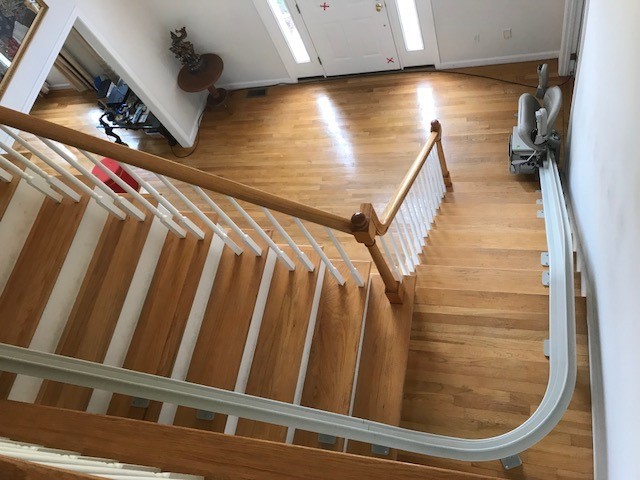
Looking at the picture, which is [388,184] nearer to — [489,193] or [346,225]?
[489,193]

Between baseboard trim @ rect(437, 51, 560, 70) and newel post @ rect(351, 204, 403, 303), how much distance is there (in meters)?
3.30

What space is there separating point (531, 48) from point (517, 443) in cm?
401

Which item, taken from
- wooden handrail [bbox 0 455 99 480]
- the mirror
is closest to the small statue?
the mirror

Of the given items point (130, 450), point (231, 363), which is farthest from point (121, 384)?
point (231, 363)

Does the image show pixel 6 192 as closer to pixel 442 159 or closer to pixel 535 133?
pixel 442 159

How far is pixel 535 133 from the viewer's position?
12.2 ft

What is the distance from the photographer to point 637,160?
5.53ft

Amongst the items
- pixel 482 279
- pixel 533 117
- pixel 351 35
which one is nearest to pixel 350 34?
pixel 351 35

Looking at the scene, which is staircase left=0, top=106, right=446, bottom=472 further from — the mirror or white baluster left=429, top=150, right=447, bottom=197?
the mirror

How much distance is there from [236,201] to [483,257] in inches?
68.5

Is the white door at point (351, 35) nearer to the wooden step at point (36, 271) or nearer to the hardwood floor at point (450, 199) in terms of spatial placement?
the hardwood floor at point (450, 199)

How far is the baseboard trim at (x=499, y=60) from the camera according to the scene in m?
4.66

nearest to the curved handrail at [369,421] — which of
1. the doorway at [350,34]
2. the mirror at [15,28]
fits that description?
the doorway at [350,34]

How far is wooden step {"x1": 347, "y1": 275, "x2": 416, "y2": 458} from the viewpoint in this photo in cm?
237
